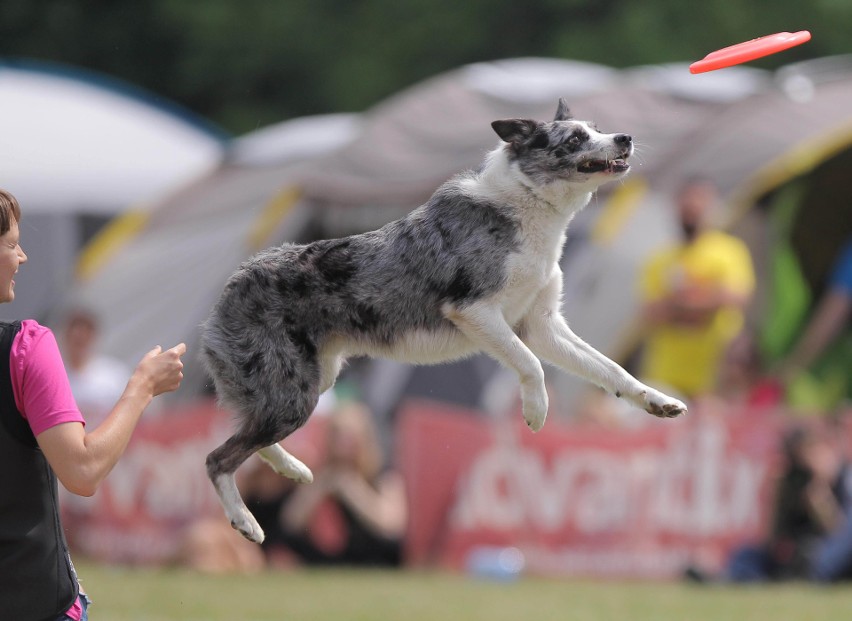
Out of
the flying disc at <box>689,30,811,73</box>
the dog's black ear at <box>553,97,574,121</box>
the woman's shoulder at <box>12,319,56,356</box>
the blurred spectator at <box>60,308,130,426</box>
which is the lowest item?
the blurred spectator at <box>60,308,130,426</box>

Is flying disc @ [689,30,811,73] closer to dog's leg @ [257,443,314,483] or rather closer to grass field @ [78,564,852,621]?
dog's leg @ [257,443,314,483]

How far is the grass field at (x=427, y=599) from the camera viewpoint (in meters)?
9.23

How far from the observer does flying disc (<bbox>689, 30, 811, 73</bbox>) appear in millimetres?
3877

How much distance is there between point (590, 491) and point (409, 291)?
23.8 feet

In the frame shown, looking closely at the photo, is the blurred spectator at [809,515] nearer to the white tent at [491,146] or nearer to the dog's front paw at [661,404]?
the white tent at [491,146]

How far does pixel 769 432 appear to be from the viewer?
10.8 m

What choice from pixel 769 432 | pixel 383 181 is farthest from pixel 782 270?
pixel 383 181

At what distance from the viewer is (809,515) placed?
10461mm

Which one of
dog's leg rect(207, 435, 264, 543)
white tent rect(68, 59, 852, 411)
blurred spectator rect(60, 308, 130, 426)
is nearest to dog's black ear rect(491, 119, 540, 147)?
dog's leg rect(207, 435, 264, 543)

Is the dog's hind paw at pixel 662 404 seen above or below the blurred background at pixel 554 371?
above

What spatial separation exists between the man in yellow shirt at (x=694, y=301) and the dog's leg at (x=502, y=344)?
6171mm

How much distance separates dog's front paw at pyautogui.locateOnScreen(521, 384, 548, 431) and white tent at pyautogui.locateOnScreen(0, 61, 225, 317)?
1461 cm

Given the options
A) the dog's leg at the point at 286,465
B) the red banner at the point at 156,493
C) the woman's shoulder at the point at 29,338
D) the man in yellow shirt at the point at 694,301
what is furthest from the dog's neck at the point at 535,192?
the red banner at the point at 156,493

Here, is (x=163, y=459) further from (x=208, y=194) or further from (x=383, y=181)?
(x=208, y=194)
